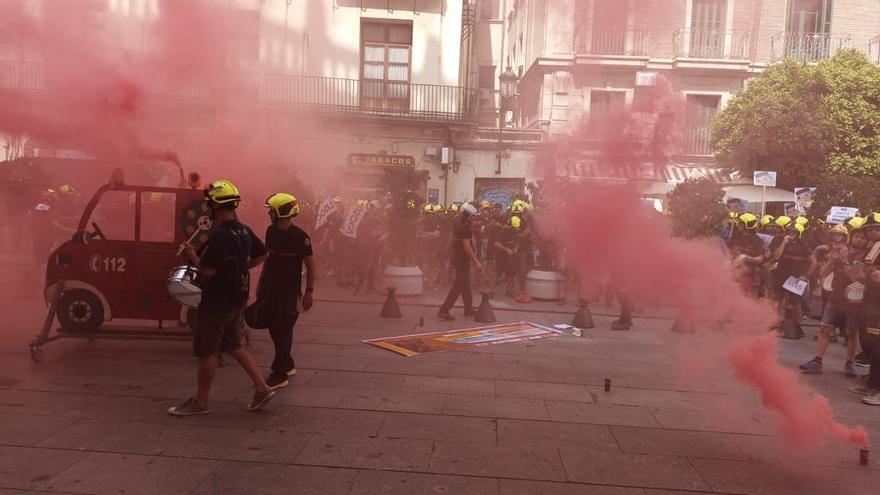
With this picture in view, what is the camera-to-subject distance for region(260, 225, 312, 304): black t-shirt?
19.3 feet

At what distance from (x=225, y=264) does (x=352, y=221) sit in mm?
7174

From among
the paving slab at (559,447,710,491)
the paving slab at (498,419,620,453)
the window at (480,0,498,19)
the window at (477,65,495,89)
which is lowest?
the paving slab at (498,419,620,453)

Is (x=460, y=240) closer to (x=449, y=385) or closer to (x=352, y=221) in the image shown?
(x=352, y=221)

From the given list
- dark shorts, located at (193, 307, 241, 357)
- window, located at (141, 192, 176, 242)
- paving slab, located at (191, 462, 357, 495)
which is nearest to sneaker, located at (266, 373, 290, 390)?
dark shorts, located at (193, 307, 241, 357)

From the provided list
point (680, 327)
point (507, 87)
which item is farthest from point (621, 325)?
point (507, 87)

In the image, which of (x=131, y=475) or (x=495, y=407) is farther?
(x=495, y=407)

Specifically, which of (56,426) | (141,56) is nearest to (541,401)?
(56,426)

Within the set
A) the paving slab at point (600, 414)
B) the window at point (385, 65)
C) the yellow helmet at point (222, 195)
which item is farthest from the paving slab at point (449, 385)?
the window at point (385, 65)

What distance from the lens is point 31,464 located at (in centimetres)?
401

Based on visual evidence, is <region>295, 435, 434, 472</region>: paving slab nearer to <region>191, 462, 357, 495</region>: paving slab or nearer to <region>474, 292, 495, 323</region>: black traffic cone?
<region>191, 462, 357, 495</region>: paving slab

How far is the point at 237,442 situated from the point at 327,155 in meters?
8.46

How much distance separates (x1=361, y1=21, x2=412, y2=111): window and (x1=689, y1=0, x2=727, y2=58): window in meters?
8.92

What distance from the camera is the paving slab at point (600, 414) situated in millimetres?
5328

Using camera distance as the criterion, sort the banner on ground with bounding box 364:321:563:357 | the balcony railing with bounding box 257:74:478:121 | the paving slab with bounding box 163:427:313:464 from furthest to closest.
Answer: the balcony railing with bounding box 257:74:478:121 < the banner on ground with bounding box 364:321:563:357 < the paving slab with bounding box 163:427:313:464
